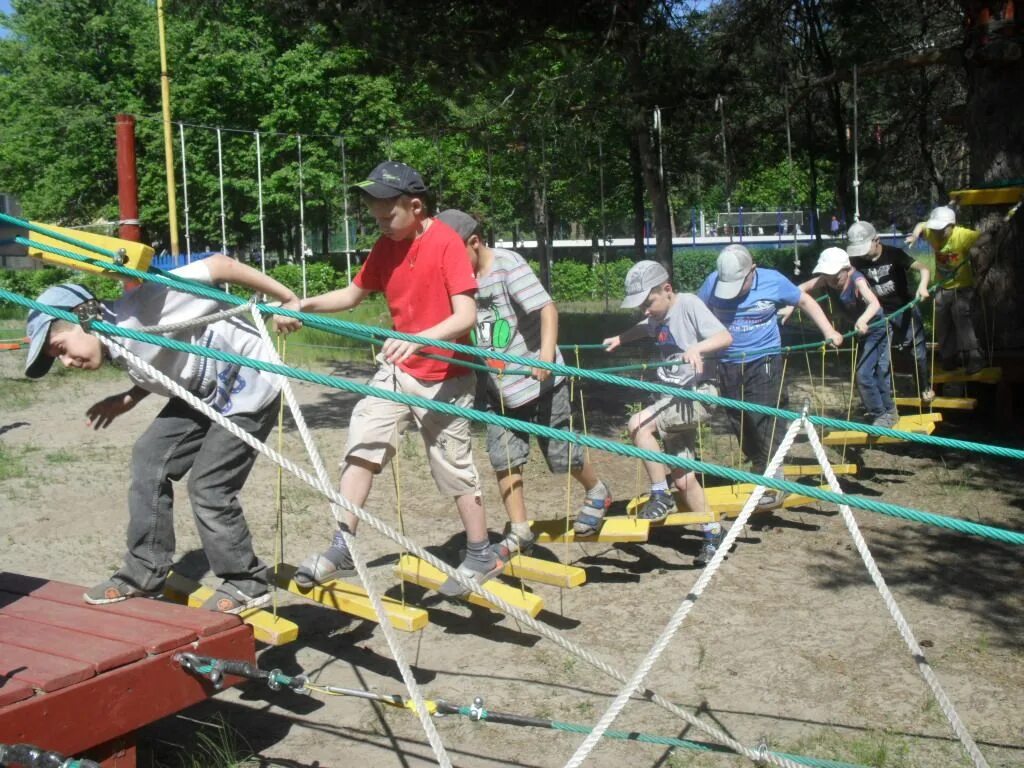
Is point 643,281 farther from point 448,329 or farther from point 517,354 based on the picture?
point 448,329

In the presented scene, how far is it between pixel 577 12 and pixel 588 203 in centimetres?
2132

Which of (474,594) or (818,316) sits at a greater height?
(818,316)

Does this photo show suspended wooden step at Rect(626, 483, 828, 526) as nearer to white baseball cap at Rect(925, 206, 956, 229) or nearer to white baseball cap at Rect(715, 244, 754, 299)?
white baseball cap at Rect(715, 244, 754, 299)

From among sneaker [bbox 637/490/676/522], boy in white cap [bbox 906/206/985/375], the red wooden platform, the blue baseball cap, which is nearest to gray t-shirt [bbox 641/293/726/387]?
sneaker [bbox 637/490/676/522]

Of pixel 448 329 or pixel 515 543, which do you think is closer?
pixel 448 329

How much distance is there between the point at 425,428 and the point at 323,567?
27.6 inches

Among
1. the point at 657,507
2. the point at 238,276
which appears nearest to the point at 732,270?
the point at 657,507

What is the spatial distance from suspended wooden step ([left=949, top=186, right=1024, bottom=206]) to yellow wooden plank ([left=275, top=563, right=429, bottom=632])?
22.4 ft

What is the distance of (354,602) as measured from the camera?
4.15m

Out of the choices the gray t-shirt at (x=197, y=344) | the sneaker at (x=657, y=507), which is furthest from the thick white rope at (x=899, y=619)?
the sneaker at (x=657, y=507)

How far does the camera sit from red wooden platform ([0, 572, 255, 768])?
297cm

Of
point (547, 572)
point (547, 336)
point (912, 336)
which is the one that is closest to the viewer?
point (547, 572)

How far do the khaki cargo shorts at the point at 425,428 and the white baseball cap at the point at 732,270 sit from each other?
213 centimetres

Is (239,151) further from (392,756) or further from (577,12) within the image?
(392,756)
